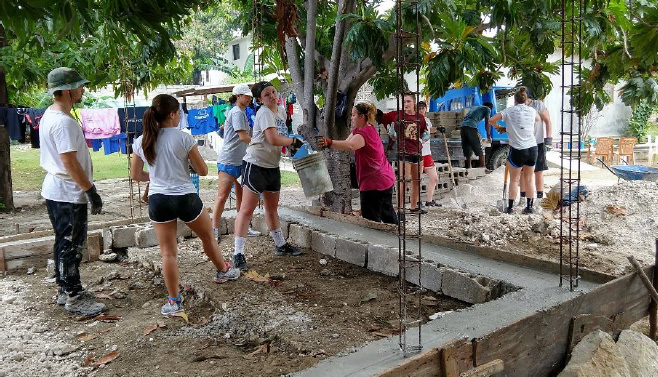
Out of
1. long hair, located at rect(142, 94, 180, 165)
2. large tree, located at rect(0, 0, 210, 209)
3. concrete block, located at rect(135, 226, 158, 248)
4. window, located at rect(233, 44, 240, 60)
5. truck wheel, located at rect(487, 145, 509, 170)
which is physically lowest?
concrete block, located at rect(135, 226, 158, 248)

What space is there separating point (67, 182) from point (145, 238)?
2.07m

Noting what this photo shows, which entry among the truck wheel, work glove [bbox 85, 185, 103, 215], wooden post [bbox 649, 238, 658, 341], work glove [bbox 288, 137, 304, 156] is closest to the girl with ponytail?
work glove [bbox 85, 185, 103, 215]

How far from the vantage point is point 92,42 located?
954 centimetres

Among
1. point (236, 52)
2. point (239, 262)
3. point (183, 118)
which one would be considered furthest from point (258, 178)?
point (236, 52)

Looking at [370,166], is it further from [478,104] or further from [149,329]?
[478,104]

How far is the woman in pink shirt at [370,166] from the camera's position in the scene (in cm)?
561

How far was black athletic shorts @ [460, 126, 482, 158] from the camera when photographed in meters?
11.6

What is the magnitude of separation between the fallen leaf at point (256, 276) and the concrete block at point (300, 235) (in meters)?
1.07

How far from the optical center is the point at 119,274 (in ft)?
17.6

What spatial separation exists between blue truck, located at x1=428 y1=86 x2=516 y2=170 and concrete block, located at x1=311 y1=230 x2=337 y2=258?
7.10 meters

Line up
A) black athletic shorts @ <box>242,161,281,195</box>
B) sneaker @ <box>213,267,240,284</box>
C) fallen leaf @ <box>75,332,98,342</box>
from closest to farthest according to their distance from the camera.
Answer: fallen leaf @ <box>75,332,98,342</box>, sneaker @ <box>213,267,240,284</box>, black athletic shorts @ <box>242,161,281,195</box>

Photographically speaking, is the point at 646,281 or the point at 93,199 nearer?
the point at 646,281

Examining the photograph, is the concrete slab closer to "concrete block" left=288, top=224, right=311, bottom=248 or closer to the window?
"concrete block" left=288, top=224, right=311, bottom=248

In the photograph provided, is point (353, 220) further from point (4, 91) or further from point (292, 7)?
point (4, 91)
